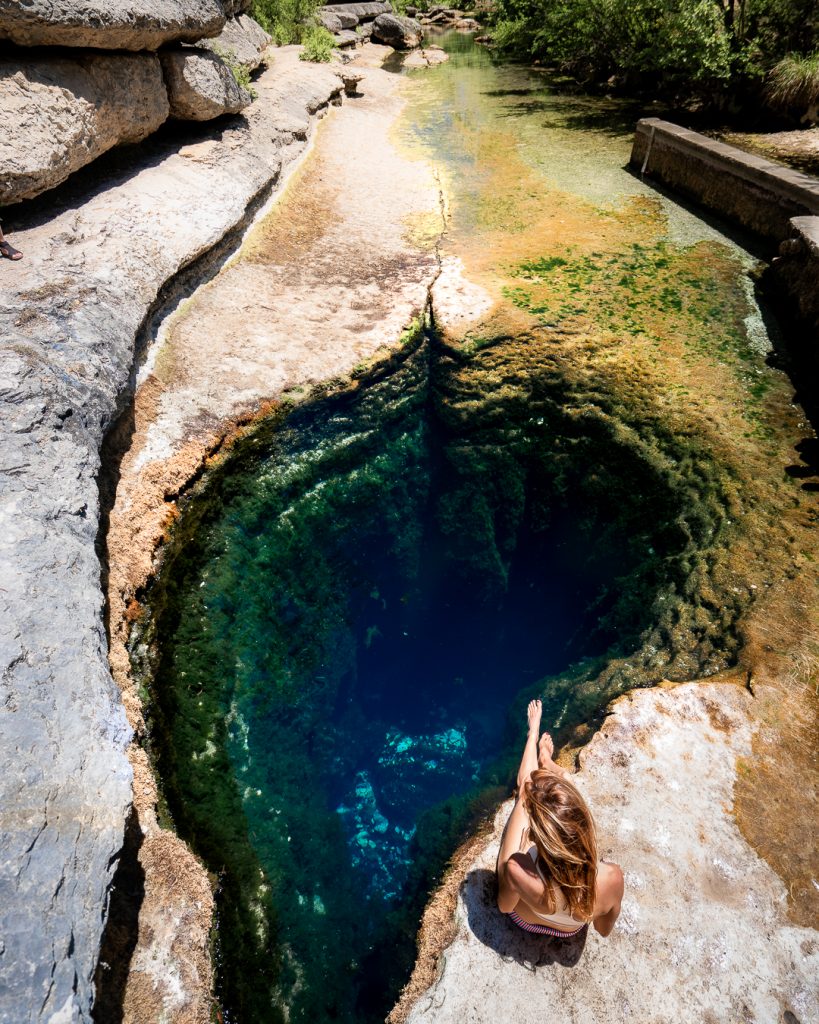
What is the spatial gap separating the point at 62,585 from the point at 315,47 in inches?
601

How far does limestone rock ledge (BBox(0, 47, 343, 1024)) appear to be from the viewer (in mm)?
1920

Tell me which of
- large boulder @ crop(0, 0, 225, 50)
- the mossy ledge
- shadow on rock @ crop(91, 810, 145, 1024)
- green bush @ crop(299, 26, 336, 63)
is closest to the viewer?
shadow on rock @ crop(91, 810, 145, 1024)

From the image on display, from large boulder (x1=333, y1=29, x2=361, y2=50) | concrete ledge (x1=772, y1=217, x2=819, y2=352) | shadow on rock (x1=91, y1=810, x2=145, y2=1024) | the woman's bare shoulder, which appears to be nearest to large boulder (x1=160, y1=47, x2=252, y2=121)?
concrete ledge (x1=772, y1=217, x2=819, y2=352)

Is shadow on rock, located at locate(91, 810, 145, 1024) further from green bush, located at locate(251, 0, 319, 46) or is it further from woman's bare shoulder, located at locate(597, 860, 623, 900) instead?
green bush, located at locate(251, 0, 319, 46)

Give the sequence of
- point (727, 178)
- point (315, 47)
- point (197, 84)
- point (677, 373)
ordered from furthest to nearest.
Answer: point (315, 47) < point (727, 178) < point (197, 84) < point (677, 373)

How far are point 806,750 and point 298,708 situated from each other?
311 cm

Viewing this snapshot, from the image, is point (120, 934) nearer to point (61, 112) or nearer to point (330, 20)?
point (61, 112)

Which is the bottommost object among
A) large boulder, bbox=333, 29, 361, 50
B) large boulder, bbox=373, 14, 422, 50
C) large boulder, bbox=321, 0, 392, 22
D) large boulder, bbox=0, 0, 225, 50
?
large boulder, bbox=0, 0, 225, 50

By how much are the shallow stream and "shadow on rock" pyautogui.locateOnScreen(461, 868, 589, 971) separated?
0.59 m

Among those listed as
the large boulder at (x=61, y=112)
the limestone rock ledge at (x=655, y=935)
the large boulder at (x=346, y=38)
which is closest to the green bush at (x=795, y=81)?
the large boulder at (x=61, y=112)

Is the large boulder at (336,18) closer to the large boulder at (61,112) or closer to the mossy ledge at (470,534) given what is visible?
the large boulder at (61,112)

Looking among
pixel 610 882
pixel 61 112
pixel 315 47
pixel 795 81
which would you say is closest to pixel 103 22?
pixel 61 112

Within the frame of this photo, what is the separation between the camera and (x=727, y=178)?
7.61 metres

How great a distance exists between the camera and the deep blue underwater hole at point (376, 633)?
3.38 metres
